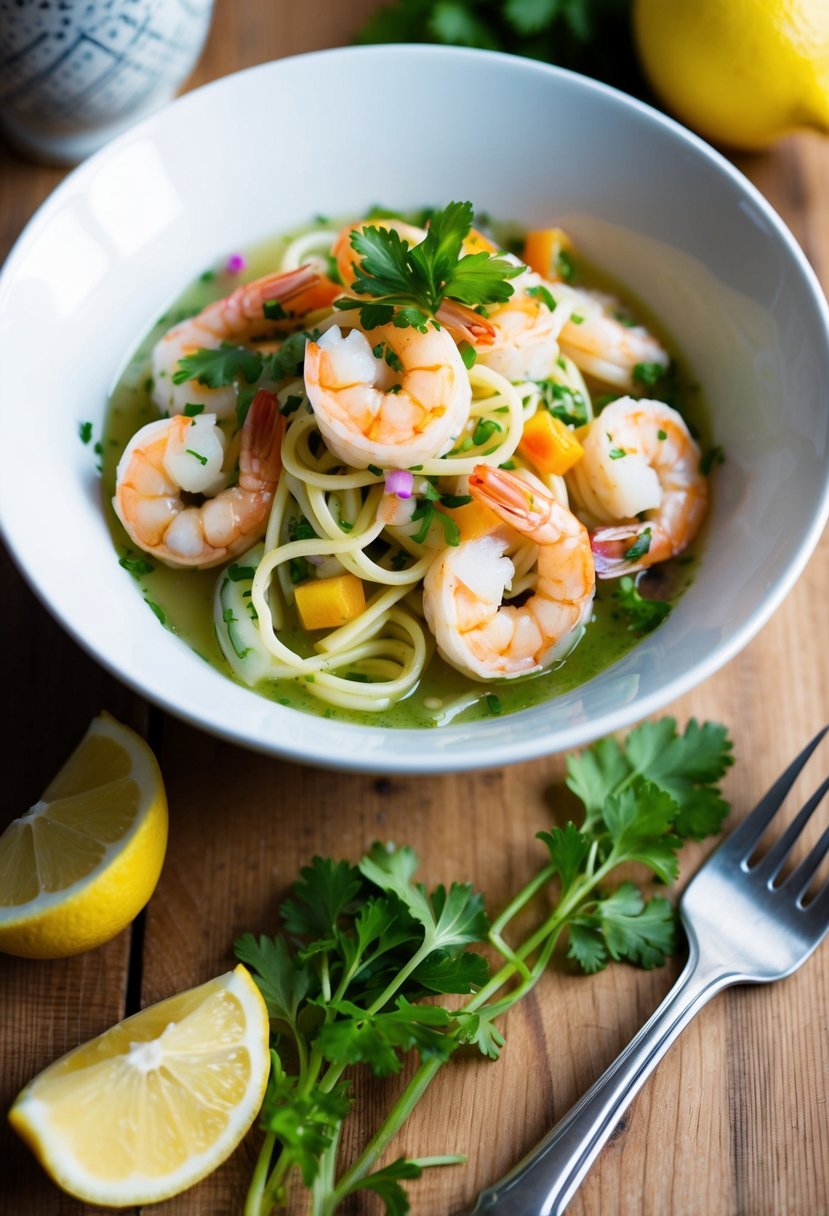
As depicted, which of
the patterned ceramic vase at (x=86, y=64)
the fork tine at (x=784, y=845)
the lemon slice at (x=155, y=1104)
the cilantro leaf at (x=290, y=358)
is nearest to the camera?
the lemon slice at (x=155, y=1104)

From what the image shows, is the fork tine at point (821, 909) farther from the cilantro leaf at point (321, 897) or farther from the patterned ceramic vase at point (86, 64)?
the patterned ceramic vase at point (86, 64)

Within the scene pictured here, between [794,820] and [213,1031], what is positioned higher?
[794,820]

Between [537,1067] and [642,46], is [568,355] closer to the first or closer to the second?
[642,46]

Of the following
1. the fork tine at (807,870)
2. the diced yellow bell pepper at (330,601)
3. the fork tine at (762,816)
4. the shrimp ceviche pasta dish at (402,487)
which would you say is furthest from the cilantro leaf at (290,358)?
the fork tine at (807,870)

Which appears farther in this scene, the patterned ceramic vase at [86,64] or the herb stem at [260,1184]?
the patterned ceramic vase at [86,64]

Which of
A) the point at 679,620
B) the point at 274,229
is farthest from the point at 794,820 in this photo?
the point at 274,229

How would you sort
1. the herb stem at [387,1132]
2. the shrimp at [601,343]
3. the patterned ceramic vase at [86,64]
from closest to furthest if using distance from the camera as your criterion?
the herb stem at [387,1132] → the shrimp at [601,343] → the patterned ceramic vase at [86,64]

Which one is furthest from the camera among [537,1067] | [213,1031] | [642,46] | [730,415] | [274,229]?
[642,46]
